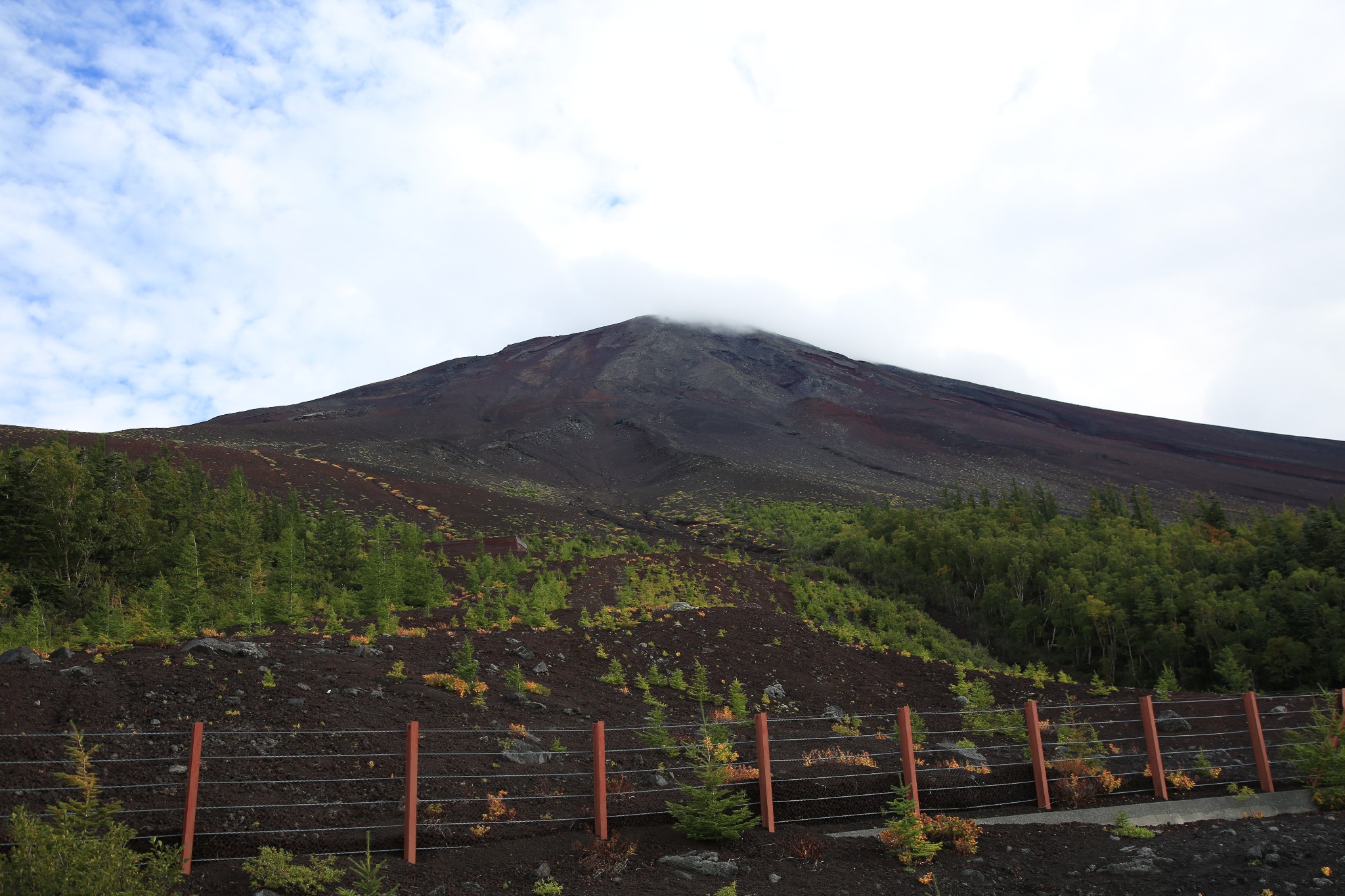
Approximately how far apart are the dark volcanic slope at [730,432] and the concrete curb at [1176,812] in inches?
2455

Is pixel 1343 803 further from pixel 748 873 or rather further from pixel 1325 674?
pixel 1325 674

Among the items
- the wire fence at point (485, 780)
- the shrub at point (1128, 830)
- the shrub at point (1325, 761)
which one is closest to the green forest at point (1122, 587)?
the shrub at point (1325, 761)

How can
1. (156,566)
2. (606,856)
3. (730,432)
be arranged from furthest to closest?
(730,432)
(156,566)
(606,856)

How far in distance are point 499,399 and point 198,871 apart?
404 feet

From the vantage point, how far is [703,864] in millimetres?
6266

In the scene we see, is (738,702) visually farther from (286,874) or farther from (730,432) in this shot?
(730,432)

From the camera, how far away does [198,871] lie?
18.7 feet

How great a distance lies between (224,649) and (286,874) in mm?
5462

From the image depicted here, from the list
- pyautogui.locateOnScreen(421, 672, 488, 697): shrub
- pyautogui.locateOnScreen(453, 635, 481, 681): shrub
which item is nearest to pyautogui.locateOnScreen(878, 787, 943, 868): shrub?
pyautogui.locateOnScreen(421, 672, 488, 697): shrub

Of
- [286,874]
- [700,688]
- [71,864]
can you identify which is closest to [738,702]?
[700,688]

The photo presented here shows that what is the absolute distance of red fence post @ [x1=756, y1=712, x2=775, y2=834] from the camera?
7.02 meters

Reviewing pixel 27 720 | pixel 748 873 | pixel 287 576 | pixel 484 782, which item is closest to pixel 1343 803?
pixel 748 873

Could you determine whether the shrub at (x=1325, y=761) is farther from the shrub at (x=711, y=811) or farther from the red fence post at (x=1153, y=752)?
the shrub at (x=711, y=811)

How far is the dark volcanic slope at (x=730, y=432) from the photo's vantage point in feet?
276
